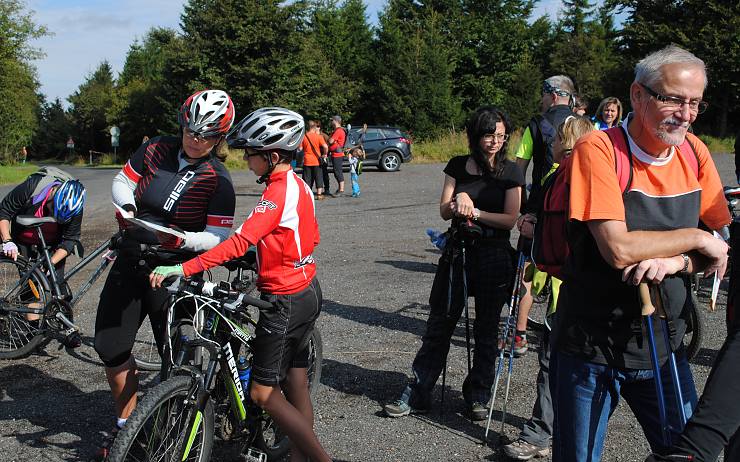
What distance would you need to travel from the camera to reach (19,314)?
19.3 ft

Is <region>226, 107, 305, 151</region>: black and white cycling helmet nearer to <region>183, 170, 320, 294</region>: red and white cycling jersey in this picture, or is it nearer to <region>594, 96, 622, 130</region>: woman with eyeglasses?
<region>183, 170, 320, 294</region>: red and white cycling jersey

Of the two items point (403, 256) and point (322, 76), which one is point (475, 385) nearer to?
point (403, 256)

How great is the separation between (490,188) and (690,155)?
2.23 m

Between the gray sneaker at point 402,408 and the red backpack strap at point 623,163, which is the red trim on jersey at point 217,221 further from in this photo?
the red backpack strap at point 623,163

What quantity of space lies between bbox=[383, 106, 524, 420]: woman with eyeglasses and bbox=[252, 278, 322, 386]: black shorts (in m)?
1.34

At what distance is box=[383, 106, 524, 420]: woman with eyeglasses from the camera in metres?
4.66

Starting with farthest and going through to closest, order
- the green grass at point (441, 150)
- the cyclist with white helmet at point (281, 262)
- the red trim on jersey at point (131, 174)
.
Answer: the green grass at point (441, 150), the red trim on jersey at point (131, 174), the cyclist with white helmet at point (281, 262)

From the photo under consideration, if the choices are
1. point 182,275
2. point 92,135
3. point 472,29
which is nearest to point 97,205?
point 182,275

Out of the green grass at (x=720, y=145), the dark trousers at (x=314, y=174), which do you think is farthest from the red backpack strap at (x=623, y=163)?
the green grass at (x=720, y=145)

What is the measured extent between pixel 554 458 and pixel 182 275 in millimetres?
1780

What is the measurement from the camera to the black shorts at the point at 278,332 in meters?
3.52

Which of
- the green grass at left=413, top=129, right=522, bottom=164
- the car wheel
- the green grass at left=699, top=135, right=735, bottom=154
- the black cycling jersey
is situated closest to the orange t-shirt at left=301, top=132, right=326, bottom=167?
the car wheel

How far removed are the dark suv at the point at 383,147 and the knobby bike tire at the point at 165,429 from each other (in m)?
23.8

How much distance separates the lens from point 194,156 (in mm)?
4051
